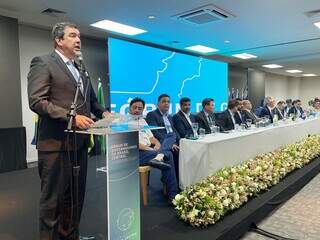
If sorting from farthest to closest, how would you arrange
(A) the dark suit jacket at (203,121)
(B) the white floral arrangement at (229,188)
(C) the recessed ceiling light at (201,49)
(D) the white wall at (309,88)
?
(D) the white wall at (309,88) < (C) the recessed ceiling light at (201,49) < (A) the dark suit jacket at (203,121) < (B) the white floral arrangement at (229,188)

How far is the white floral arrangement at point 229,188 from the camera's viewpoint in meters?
2.23

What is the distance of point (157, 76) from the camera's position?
665 cm

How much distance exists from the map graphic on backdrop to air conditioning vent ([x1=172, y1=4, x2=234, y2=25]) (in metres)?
1.48

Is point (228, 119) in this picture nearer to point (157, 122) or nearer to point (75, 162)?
point (157, 122)

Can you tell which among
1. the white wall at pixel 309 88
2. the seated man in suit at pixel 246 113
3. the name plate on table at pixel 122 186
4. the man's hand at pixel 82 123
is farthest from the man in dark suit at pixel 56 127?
the white wall at pixel 309 88

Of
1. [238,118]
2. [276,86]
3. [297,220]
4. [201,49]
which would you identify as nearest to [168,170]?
[297,220]

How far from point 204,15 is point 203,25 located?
60 centimetres

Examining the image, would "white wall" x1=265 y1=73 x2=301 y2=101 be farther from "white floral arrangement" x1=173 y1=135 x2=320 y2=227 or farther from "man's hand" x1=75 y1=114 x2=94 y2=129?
"man's hand" x1=75 y1=114 x2=94 y2=129

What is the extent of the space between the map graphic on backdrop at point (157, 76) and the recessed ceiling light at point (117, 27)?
214mm

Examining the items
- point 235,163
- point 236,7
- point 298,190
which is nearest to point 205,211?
point 235,163

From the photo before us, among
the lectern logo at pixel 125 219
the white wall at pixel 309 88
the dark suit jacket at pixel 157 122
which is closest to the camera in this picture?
the lectern logo at pixel 125 219

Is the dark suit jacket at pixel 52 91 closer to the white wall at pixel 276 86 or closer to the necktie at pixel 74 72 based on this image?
the necktie at pixel 74 72

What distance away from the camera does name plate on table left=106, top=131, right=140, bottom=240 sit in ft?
4.91

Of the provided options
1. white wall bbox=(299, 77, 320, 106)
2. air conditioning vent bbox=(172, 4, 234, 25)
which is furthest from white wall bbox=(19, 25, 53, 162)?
white wall bbox=(299, 77, 320, 106)
